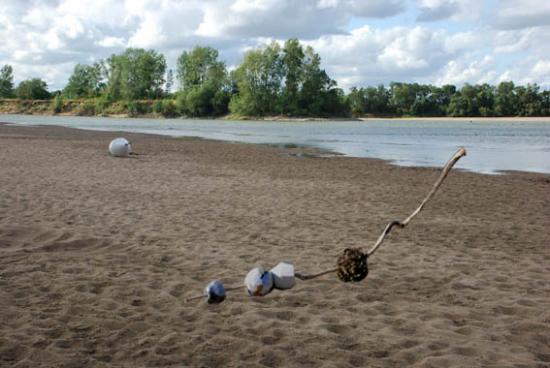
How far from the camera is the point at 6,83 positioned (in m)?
194

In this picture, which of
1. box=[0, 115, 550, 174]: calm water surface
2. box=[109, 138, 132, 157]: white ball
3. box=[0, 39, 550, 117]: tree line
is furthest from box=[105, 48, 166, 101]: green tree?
box=[109, 138, 132, 157]: white ball

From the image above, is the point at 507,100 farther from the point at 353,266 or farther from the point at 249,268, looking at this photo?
the point at 353,266

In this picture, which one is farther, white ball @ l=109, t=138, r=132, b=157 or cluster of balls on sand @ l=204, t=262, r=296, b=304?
white ball @ l=109, t=138, r=132, b=157

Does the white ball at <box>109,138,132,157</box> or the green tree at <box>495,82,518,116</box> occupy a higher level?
the green tree at <box>495,82,518,116</box>

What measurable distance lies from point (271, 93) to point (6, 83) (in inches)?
4337

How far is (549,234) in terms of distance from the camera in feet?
31.6

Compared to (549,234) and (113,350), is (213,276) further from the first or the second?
(549,234)

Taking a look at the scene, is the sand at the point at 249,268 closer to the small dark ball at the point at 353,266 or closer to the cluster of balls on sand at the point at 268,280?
the cluster of balls on sand at the point at 268,280

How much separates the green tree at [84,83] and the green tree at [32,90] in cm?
751

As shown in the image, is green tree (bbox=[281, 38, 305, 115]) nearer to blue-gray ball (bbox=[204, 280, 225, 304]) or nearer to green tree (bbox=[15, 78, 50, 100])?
green tree (bbox=[15, 78, 50, 100])

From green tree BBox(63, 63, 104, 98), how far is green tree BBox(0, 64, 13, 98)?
20.3 m

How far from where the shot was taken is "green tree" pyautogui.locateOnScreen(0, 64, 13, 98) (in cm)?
19050

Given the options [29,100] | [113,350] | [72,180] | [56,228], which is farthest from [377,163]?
[29,100]

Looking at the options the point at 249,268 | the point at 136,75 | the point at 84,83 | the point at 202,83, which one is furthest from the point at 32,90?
the point at 249,268
